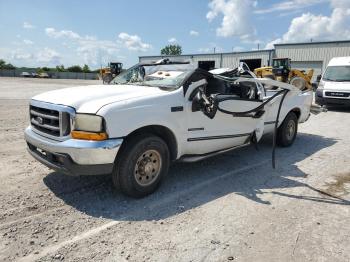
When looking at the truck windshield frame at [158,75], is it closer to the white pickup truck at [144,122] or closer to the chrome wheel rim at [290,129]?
the white pickup truck at [144,122]

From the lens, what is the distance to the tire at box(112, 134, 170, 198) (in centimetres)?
390

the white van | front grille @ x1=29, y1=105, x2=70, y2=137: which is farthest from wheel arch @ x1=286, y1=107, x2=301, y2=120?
the white van

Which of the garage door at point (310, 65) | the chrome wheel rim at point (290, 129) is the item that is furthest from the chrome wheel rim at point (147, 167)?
the garage door at point (310, 65)

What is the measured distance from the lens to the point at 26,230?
131 inches

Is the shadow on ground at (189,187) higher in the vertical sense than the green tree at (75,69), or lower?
lower

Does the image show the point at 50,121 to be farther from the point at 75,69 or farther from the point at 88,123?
the point at 75,69

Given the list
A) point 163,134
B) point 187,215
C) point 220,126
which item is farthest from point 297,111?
point 187,215

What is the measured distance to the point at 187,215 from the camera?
379cm

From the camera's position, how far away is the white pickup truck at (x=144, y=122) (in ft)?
12.0

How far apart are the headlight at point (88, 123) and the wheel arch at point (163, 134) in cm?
43

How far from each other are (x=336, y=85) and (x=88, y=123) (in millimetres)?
12961

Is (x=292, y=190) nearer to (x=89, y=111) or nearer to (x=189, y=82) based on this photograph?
(x=189, y=82)

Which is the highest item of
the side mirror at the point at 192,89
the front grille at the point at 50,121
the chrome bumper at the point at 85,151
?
the side mirror at the point at 192,89

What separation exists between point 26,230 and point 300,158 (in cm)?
502
